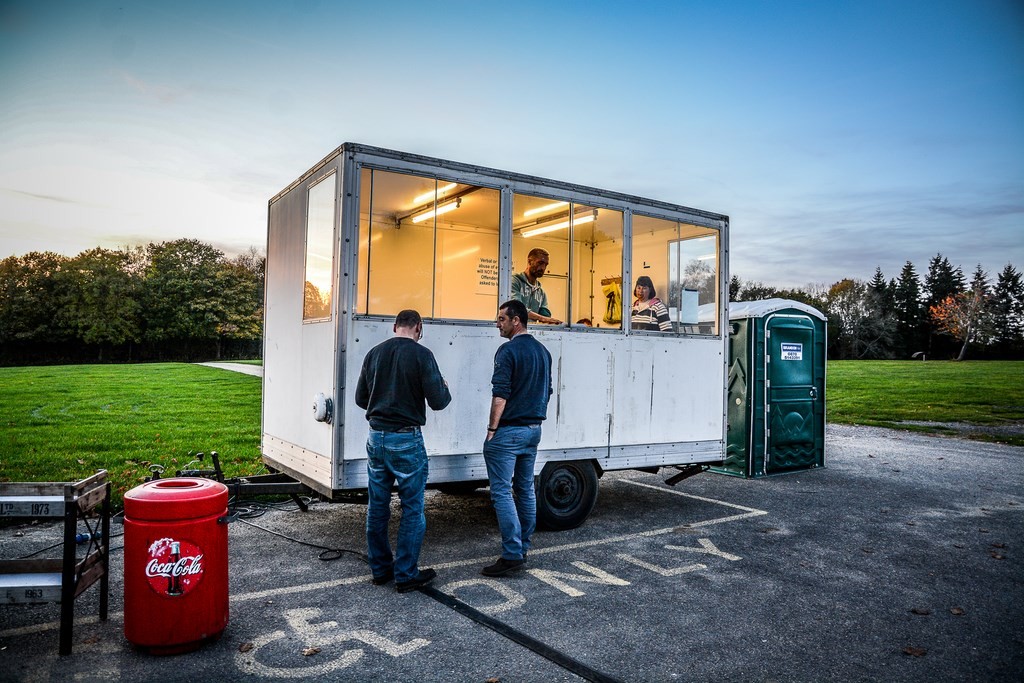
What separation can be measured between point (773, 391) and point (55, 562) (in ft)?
31.1

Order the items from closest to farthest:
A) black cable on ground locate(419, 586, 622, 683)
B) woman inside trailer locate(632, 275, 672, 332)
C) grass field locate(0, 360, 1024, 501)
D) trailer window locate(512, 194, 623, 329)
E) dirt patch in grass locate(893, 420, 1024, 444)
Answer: black cable on ground locate(419, 586, 622, 683) → trailer window locate(512, 194, 623, 329) → woman inside trailer locate(632, 275, 672, 332) → grass field locate(0, 360, 1024, 501) → dirt patch in grass locate(893, 420, 1024, 444)

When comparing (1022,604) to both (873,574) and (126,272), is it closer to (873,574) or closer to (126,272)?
(873,574)

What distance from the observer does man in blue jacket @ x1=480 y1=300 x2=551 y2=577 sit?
527 centimetres

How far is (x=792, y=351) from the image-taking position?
10.9 m

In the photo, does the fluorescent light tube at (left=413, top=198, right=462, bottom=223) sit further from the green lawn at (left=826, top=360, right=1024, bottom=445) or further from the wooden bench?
the green lawn at (left=826, top=360, right=1024, bottom=445)

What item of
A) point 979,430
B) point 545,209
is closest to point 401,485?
point 545,209

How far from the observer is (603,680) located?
3629 millimetres

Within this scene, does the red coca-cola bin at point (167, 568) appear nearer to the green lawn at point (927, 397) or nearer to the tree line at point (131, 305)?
the green lawn at point (927, 397)

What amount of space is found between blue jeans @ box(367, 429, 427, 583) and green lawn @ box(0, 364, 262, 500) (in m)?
4.89

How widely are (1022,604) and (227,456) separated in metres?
10.3

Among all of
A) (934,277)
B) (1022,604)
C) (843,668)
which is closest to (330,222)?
(843,668)

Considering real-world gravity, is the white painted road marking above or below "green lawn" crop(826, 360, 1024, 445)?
below

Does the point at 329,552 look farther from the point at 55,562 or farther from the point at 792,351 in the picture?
the point at 792,351

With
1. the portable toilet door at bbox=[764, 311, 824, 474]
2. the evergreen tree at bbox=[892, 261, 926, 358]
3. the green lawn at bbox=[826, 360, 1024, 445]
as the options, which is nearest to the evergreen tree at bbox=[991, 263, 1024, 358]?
the evergreen tree at bbox=[892, 261, 926, 358]
